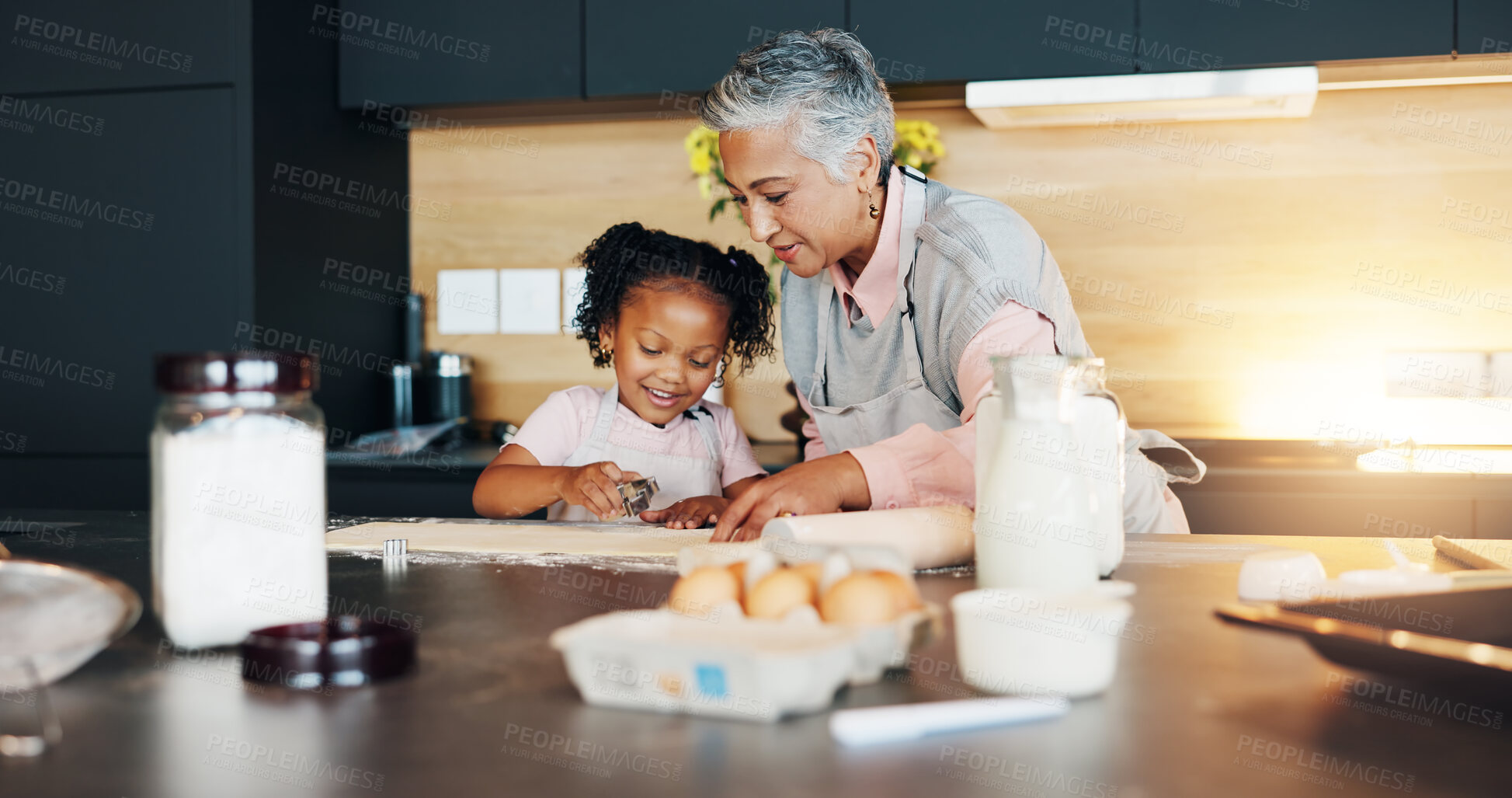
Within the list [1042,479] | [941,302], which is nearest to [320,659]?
[1042,479]

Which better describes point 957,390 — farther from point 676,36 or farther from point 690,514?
point 676,36

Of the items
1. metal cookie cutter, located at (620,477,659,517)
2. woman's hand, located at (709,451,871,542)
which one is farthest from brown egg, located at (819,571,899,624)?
metal cookie cutter, located at (620,477,659,517)

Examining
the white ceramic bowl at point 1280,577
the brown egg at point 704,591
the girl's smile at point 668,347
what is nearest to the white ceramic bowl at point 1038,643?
the brown egg at point 704,591

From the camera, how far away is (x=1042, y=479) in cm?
77

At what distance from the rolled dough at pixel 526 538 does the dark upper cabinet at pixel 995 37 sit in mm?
1462

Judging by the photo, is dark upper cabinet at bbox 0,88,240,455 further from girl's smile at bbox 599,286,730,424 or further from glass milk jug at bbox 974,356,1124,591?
glass milk jug at bbox 974,356,1124,591

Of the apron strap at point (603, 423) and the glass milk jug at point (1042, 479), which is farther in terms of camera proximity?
the apron strap at point (603, 423)

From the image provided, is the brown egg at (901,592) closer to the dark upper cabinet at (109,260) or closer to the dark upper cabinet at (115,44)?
the dark upper cabinet at (109,260)

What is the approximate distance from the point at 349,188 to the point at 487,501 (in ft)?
4.70

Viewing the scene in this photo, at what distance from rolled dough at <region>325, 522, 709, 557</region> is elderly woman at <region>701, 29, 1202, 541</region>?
1.05 ft

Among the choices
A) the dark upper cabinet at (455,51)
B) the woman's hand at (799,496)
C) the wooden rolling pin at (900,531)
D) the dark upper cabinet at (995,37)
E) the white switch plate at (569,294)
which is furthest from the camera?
Result: the white switch plate at (569,294)

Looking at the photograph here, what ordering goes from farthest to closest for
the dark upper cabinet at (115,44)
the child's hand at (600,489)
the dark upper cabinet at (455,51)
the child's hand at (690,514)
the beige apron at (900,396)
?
the dark upper cabinet at (455,51) < the dark upper cabinet at (115,44) < the beige apron at (900,396) < the child's hand at (600,489) < the child's hand at (690,514)

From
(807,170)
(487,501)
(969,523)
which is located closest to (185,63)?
(487,501)

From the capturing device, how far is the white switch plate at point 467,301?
Answer: 2930 millimetres
